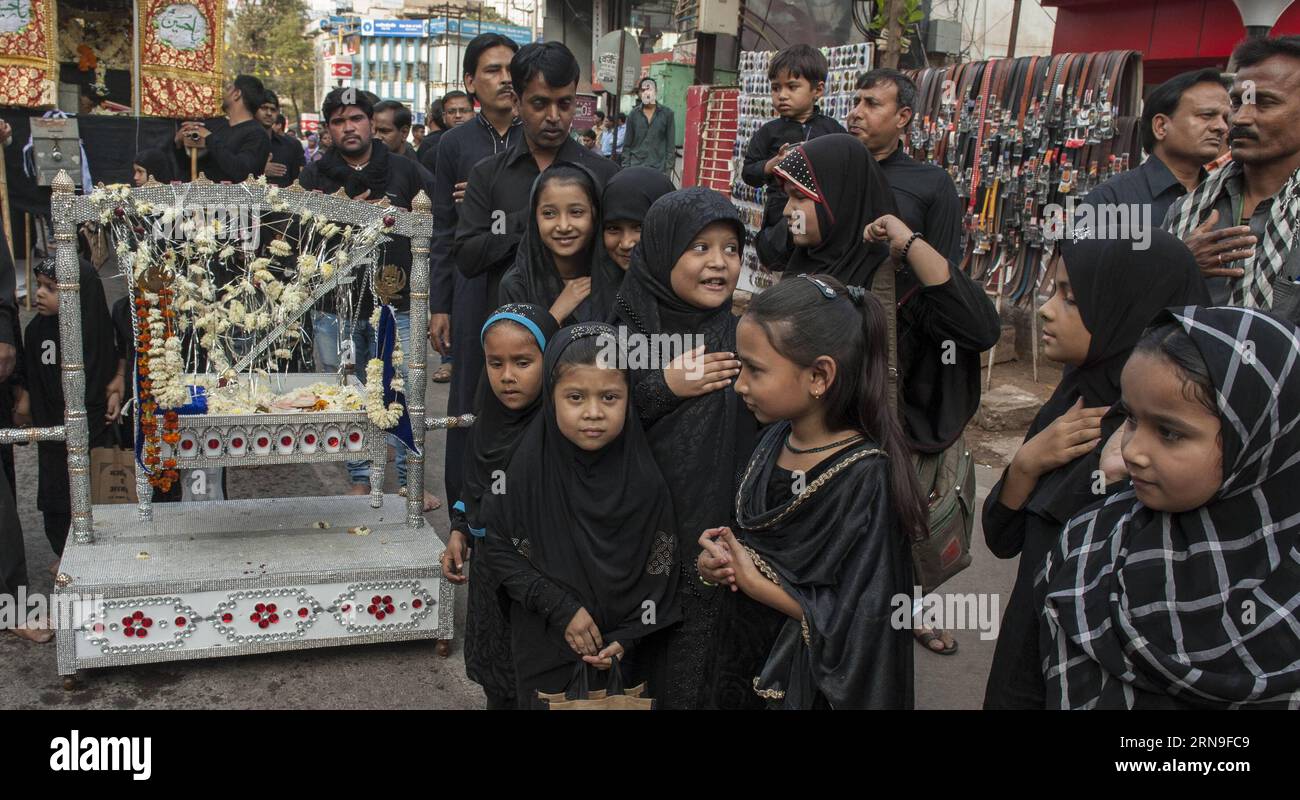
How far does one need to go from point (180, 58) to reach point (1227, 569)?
33.1ft

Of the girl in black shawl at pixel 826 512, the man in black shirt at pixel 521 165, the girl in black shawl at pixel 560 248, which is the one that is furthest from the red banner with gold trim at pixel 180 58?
the girl in black shawl at pixel 826 512

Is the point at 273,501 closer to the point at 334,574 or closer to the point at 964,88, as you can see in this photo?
the point at 334,574

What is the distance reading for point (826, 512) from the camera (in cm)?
187

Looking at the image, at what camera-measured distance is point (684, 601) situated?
231 centimetres

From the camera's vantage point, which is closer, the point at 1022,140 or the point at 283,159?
the point at 1022,140

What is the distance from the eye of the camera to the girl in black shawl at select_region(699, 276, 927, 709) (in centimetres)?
182

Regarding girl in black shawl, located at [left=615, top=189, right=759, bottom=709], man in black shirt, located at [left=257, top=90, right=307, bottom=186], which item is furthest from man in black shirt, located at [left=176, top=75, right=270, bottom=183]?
girl in black shawl, located at [left=615, top=189, right=759, bottom=709]

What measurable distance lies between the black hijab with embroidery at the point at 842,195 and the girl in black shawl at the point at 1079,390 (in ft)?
2.22

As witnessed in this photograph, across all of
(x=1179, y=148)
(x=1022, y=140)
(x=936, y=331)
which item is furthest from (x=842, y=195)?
(x=1022, y=140)

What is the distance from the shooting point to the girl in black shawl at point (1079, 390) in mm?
1807

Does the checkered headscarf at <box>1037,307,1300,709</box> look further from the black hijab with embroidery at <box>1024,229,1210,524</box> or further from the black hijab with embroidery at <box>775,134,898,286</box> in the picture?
the black hijab with embroidery at <box>775,134,898,286</box>

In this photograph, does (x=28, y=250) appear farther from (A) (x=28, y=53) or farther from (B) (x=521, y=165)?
(B) (x=521, y=165)

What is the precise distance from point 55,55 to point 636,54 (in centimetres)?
612

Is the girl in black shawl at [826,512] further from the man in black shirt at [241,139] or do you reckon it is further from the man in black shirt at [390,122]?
the man in black shirt at [390,122]
